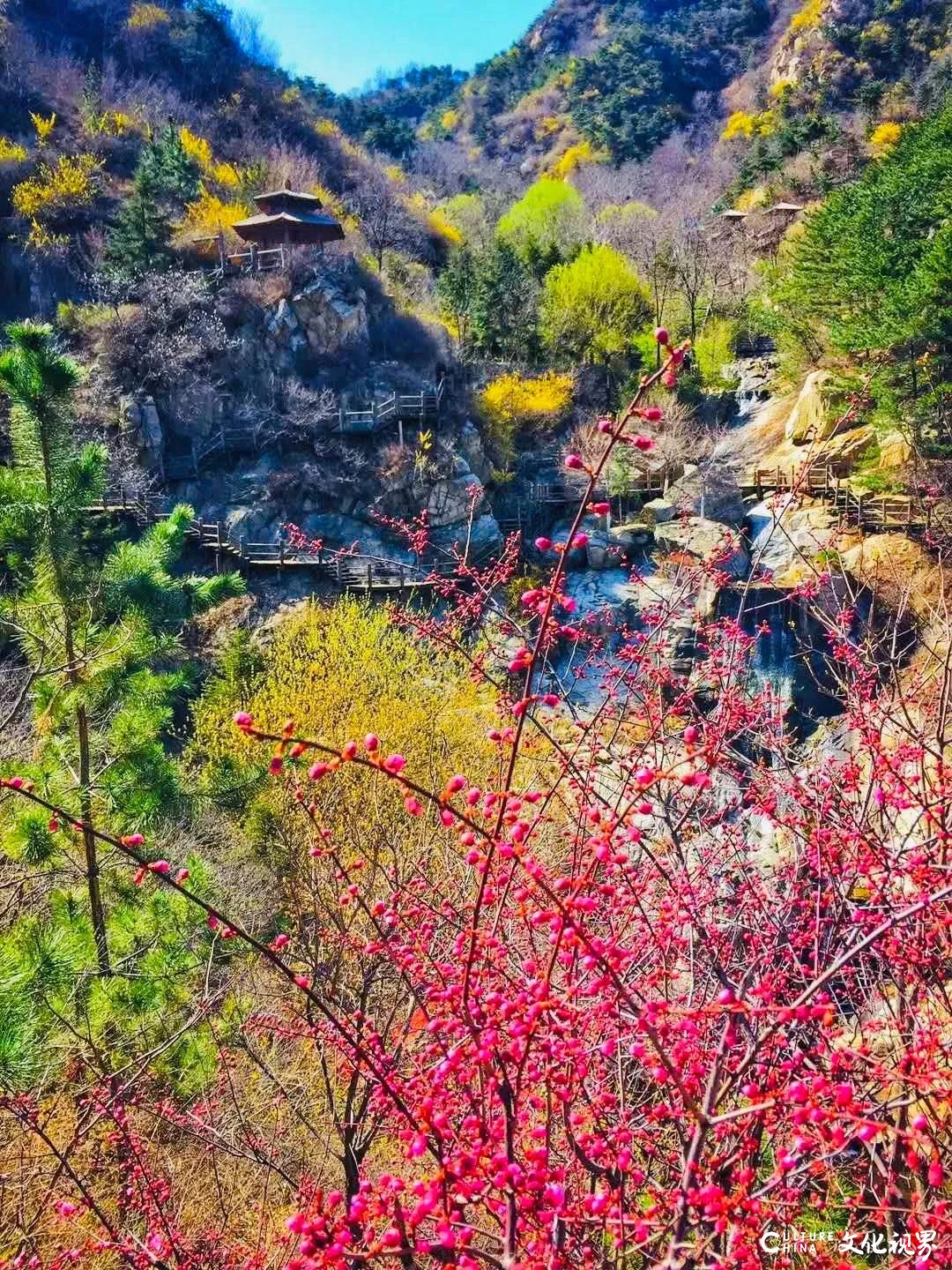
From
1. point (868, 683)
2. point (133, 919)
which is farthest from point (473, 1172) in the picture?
point (133, 919)

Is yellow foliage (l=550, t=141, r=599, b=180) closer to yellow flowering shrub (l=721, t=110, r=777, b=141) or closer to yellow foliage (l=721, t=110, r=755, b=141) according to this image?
yellow foliage (l=721, t=110, r=755, b=141)

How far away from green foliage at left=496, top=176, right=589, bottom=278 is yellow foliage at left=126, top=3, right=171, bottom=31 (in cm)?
2079

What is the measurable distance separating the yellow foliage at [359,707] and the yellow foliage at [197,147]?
26.1m

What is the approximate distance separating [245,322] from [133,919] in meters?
23.3

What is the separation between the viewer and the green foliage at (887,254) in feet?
53.5

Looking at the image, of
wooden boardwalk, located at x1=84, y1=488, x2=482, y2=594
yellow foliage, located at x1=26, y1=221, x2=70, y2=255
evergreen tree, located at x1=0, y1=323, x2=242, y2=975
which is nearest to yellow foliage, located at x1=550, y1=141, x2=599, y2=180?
yellow foliage, located at x1=26, y1=221, x2=70, y2=255

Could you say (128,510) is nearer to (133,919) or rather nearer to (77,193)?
(77,193)

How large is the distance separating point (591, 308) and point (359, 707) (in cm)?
2231

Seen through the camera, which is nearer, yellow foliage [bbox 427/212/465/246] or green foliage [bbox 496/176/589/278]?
green foliage [bbox 496/176/589/278]

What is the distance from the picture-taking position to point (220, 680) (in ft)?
51.8

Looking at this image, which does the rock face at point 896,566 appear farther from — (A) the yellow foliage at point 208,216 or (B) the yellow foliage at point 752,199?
(B) the yellow foliage at point 752,199

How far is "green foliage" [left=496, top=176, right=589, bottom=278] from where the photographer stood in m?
32.3

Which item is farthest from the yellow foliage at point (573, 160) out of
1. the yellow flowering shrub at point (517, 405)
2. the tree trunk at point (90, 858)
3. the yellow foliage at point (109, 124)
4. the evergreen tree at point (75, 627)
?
the tree trunk at point (90, 858)

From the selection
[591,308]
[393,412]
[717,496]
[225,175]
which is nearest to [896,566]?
[717,496]
